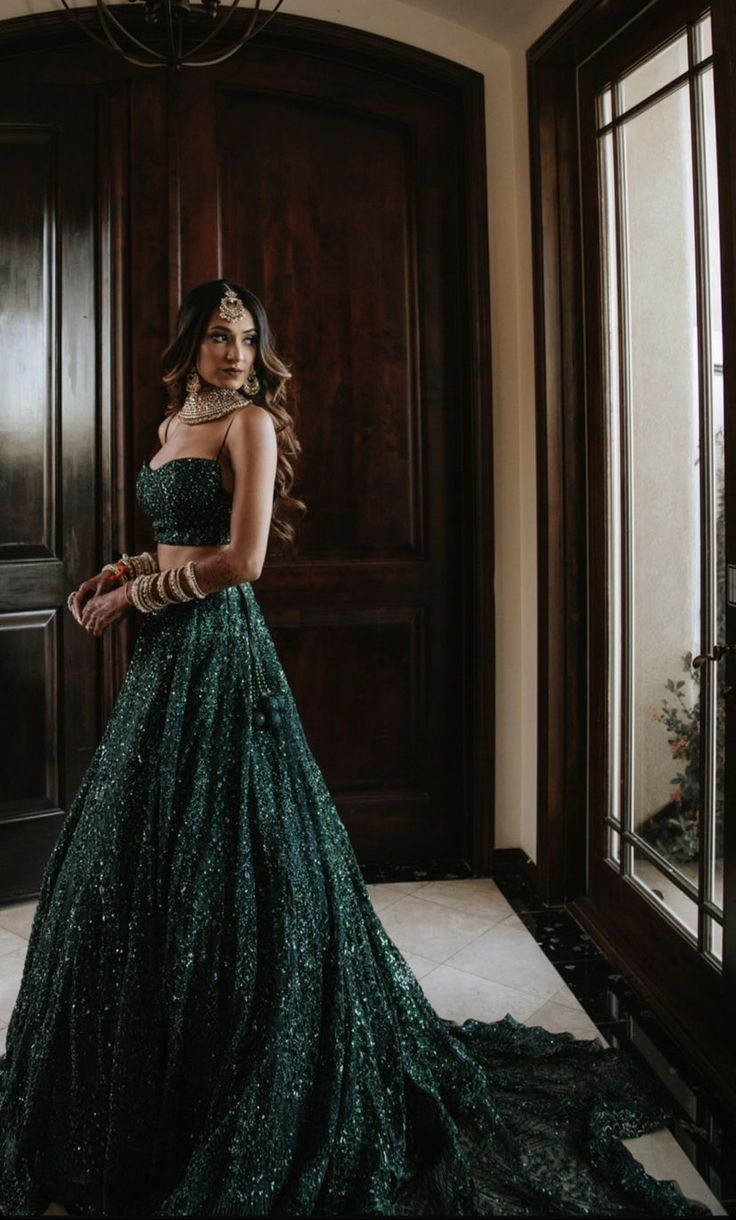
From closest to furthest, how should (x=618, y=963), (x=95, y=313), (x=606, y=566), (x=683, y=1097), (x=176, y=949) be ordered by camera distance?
(x=176, y=949) < (x=683, y=1097) < (x=618, y=963) < (x=606, y=566) < (x=95, y=313)

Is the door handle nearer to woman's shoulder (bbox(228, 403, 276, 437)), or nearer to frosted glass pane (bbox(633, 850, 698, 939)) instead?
frosted glass pane (bbox(633, 850, 698, 939))

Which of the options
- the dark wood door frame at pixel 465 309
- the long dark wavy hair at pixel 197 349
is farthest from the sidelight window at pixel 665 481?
the long dark wavy hair at pixel 197 349

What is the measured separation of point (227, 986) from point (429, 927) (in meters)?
1.38

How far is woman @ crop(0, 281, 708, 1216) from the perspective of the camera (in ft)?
5.77

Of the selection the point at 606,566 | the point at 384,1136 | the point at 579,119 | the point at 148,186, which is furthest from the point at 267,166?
the point at 384,1136

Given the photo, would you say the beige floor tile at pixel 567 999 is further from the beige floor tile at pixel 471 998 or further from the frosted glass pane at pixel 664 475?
the frosted glass pane at pixel 664 475

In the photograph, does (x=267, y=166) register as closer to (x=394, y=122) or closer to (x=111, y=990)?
(x=394, y=122)

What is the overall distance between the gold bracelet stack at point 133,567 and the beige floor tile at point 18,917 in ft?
4.57

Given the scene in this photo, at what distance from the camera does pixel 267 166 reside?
3.43m

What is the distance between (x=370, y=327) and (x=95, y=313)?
886 millimetres

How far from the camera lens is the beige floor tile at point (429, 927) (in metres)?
2.93

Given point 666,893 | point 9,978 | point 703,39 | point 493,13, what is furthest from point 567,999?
point 493,13

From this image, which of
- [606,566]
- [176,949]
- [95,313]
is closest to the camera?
[176,949]

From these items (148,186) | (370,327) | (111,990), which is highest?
(148,186)
